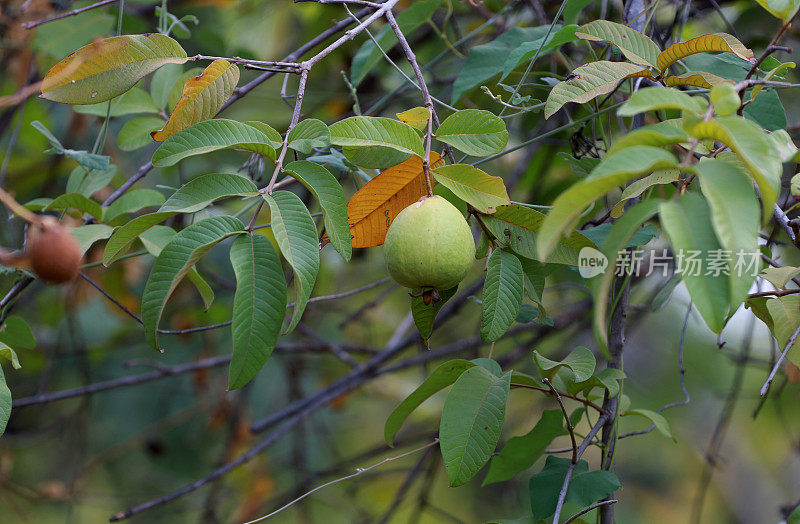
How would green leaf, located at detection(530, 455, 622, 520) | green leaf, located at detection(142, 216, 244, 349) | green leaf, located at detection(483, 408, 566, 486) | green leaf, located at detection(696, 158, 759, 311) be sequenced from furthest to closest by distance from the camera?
1. green leaf, located at detection(483, 408, 566, 486)
2. green leaf, located at detection(530, 455, 622, 520)
3. green leaf, located at detection(142, 216, 244, 349)
4. green leaf, located at detection(696, 158, 759, 311)

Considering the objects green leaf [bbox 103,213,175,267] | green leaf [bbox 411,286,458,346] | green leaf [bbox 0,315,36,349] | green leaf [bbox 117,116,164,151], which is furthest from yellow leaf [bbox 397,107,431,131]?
green leaf [bbox 0,315,36,349]

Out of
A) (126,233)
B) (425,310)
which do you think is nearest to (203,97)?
(126,233)

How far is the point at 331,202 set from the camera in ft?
2.96

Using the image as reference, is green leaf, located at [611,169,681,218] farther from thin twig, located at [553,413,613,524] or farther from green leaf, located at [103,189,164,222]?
green leaf, located at [103,189,164,222]

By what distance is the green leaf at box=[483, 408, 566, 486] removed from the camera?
116 centimetres

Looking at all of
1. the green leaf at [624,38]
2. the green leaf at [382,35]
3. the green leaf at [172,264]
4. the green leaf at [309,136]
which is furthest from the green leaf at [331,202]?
the green leaf at [382,35]

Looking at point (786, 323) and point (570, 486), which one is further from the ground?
point (786, 323)

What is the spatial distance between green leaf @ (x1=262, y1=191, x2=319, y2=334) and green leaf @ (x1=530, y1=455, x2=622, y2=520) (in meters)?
0.54

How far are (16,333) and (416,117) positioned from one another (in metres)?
0.86

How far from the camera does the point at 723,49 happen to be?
3.41ft

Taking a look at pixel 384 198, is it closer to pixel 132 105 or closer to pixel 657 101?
pixel 657 101

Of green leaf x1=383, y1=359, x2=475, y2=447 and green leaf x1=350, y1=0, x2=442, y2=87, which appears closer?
green leaf x1=383, y1=359, x2=475, y2=447

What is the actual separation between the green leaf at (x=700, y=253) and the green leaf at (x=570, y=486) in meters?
0.48

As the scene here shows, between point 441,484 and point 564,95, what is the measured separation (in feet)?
9.57
